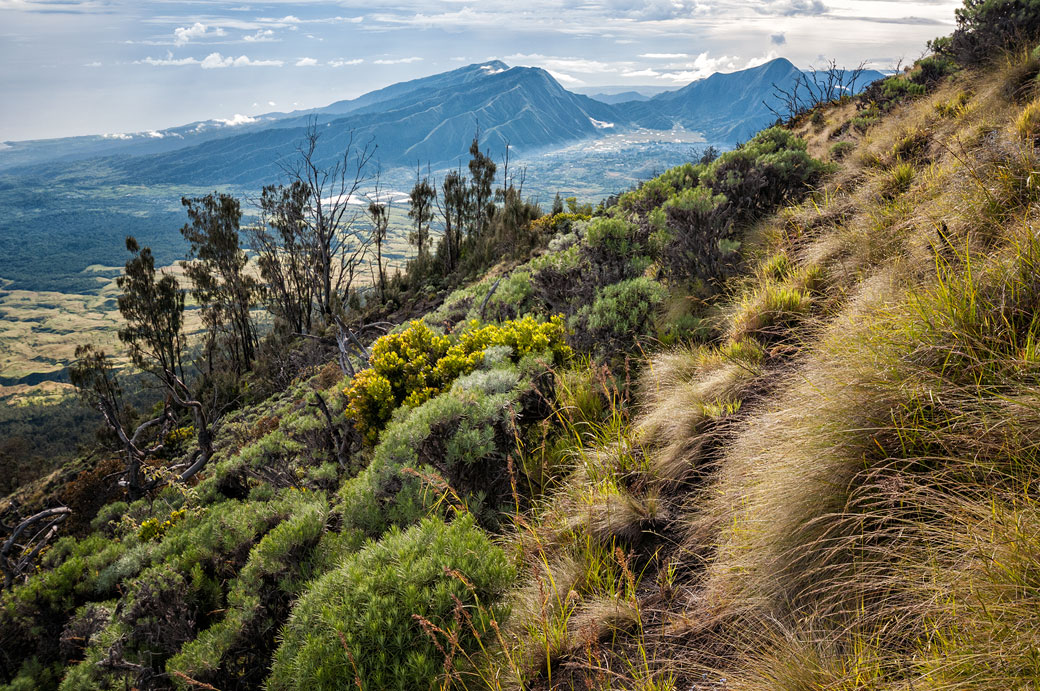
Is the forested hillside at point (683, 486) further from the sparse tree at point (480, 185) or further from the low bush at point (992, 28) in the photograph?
the sparse tree at point (480, 185)

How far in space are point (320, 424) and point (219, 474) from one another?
131cm

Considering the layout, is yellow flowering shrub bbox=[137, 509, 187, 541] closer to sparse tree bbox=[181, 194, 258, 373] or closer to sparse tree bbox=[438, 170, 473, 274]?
sparse tree bbox=[438, 170, 473, 274]

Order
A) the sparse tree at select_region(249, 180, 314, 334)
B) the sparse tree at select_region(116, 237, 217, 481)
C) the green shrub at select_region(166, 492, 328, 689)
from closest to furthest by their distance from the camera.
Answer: the green shrub at select_region(166, 492, 328, 689)
the sparse tree at select_region(249, 180, 314, 334)
the sparse tree at select_region(116, 237, 217, 481)

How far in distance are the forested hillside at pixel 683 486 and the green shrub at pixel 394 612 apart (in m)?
0.02

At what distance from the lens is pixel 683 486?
324 cm

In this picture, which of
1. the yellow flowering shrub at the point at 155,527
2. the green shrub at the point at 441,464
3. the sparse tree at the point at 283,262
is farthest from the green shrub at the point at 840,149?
the sparse tree at the point at 283,262

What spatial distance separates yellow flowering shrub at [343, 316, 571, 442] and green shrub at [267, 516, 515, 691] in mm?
3056

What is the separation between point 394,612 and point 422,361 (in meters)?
4.27

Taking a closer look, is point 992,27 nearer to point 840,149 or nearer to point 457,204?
point 840,149

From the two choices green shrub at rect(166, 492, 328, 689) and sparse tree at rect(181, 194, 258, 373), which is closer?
green shrub at rect(166, 492, 328, 689)

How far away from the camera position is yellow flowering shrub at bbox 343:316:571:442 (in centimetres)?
577

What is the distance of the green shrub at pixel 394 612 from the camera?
226 cm

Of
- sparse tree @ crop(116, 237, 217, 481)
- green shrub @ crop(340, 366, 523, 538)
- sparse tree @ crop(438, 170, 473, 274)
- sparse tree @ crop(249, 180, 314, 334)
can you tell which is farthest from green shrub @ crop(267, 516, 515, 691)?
sparse tree @ crop(116, 237, 217, 481)

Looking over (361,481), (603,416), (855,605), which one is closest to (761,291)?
(603,416)
